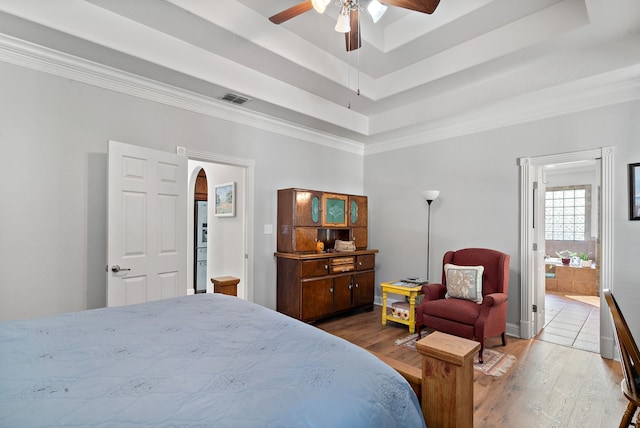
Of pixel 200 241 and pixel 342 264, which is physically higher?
pixel 200 241

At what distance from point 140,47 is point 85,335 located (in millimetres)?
2397

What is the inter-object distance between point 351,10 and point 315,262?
2742 millimetres

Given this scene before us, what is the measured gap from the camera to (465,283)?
3.49 metres

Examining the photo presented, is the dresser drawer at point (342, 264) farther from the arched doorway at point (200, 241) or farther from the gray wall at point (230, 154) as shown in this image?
the arched doorway at point (200, 241)

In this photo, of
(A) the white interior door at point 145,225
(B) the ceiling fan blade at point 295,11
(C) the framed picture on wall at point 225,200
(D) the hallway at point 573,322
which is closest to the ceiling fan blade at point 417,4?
(B) the ceiling fan blade at point 295,11

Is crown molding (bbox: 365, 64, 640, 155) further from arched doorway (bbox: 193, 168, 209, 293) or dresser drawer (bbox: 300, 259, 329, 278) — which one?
arched doorway (bbox: 193, 168, 209, 293)

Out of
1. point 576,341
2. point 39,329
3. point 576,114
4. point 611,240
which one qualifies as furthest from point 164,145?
point 576,341

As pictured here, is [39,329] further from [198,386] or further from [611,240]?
[611,240]

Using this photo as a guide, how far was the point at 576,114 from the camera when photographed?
3457mm

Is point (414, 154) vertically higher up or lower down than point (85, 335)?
higher up

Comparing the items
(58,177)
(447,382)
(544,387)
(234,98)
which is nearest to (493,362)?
(544,387)

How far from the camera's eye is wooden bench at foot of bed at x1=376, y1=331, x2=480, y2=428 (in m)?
1.13

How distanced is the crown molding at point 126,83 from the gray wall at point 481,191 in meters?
1.75

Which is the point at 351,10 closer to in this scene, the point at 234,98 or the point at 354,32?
the point at 354,32
